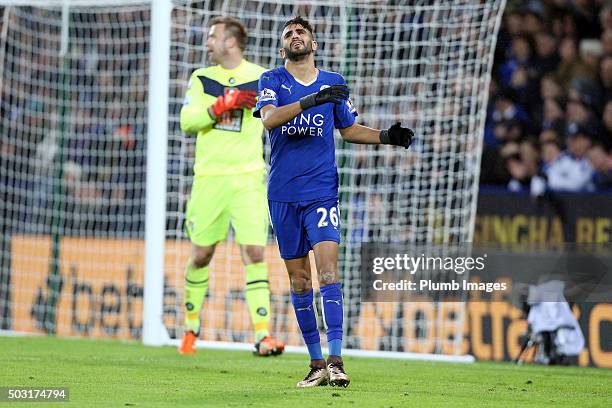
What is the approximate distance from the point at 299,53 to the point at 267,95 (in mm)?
303

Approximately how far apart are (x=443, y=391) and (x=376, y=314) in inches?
150

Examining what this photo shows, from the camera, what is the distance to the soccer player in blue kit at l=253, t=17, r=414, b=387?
22.5 ft

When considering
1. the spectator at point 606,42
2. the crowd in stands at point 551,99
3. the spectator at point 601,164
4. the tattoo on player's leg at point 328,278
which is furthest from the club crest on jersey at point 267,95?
the spectator at point 606,42

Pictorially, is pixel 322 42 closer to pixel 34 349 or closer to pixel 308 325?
pixel 34 349

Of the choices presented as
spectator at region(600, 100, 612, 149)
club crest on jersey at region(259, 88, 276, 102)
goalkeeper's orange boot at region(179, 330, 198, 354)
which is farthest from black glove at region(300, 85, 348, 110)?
spectator at region(600, 100, 612, 149)

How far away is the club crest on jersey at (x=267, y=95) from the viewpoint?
696 centimetres

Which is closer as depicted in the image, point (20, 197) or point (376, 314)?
point (376, 314)

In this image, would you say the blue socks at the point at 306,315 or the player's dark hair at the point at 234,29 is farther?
the player's dark hair at the point at 234,29

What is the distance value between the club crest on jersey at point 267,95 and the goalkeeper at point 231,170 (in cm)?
220

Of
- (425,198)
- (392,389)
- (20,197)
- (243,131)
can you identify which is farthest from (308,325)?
(20,197)

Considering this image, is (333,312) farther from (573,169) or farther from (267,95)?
Result: (573,169)

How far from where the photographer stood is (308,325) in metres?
7.12

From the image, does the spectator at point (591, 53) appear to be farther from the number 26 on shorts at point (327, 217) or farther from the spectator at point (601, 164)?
the number 26 on shorts at point (327, 217)

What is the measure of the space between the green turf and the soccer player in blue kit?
1.41 feet
